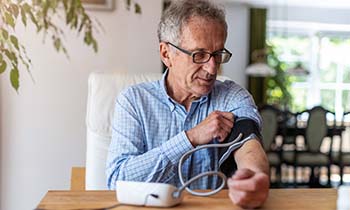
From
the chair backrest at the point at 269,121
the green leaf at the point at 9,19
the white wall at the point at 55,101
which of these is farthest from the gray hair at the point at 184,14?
the chair backrest at the point at 269,121

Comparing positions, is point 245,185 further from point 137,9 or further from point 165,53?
point 137,9

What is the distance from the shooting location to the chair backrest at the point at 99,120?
63.6 inches

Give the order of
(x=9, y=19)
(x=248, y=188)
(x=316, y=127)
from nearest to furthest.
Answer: (x=248, y=188), (x=9, y=19), (x=316, y=127)

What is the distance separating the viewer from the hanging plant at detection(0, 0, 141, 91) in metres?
1.59

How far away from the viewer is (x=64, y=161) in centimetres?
238

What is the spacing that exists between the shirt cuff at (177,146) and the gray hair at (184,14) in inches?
11.4

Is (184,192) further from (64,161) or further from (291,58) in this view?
(291,58)

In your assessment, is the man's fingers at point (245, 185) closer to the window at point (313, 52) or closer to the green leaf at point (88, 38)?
the green leaf at point (88, 38)

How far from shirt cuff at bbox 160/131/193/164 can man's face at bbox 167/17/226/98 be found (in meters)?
0.20

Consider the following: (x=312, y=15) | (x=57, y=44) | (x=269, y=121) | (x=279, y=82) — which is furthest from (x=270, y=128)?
(x=312, y=15)

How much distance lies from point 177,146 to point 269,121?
322cm

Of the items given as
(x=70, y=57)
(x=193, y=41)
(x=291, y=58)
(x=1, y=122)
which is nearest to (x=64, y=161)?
(x=1, y=122)

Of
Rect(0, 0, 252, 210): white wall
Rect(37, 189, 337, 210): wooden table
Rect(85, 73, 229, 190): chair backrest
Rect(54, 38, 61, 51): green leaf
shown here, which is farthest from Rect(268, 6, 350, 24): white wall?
Rect(37, 189, 337, 210): wooden table

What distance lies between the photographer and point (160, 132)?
1.28 meters
